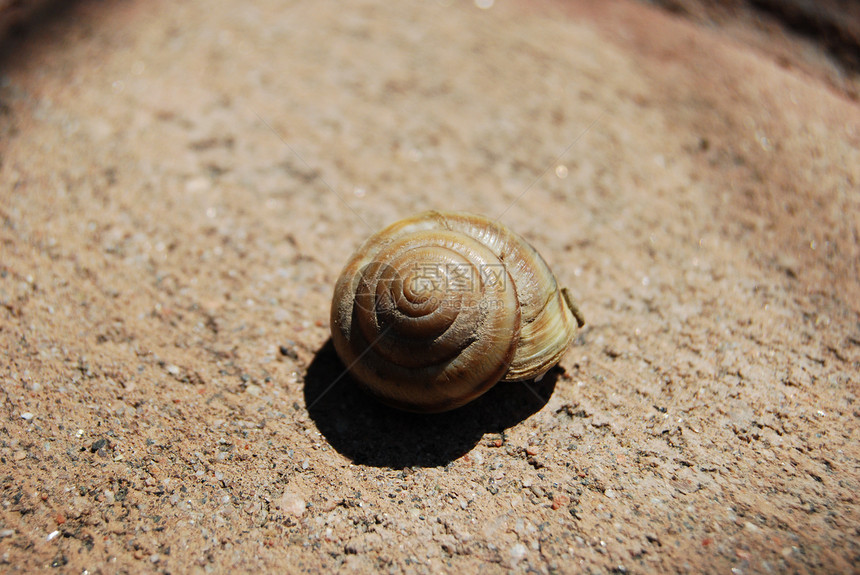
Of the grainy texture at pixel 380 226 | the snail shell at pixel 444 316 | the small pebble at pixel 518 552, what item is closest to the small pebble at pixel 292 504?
the grainy texture at pixel 380 226

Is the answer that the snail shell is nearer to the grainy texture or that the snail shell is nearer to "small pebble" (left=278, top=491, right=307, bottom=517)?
the grainy texture

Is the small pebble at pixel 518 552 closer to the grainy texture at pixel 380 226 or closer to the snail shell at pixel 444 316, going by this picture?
the grainy texture at pixel 380 226

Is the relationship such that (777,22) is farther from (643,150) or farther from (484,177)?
(484,177)

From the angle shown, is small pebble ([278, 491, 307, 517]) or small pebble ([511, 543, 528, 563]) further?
small pebble ([278, 491, 307, 517])

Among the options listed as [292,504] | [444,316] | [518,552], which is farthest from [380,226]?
[518,552]

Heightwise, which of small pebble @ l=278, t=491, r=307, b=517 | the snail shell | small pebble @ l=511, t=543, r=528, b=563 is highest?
the snail shell

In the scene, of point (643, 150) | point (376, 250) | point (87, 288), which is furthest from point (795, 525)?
point (87, 288)

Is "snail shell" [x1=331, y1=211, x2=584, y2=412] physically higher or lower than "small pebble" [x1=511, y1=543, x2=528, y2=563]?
higher

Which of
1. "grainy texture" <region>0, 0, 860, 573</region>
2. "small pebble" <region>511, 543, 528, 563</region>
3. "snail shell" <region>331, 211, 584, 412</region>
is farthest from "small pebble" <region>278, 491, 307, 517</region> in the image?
"small pebble" <region>511, 543, 528, 563</region>
